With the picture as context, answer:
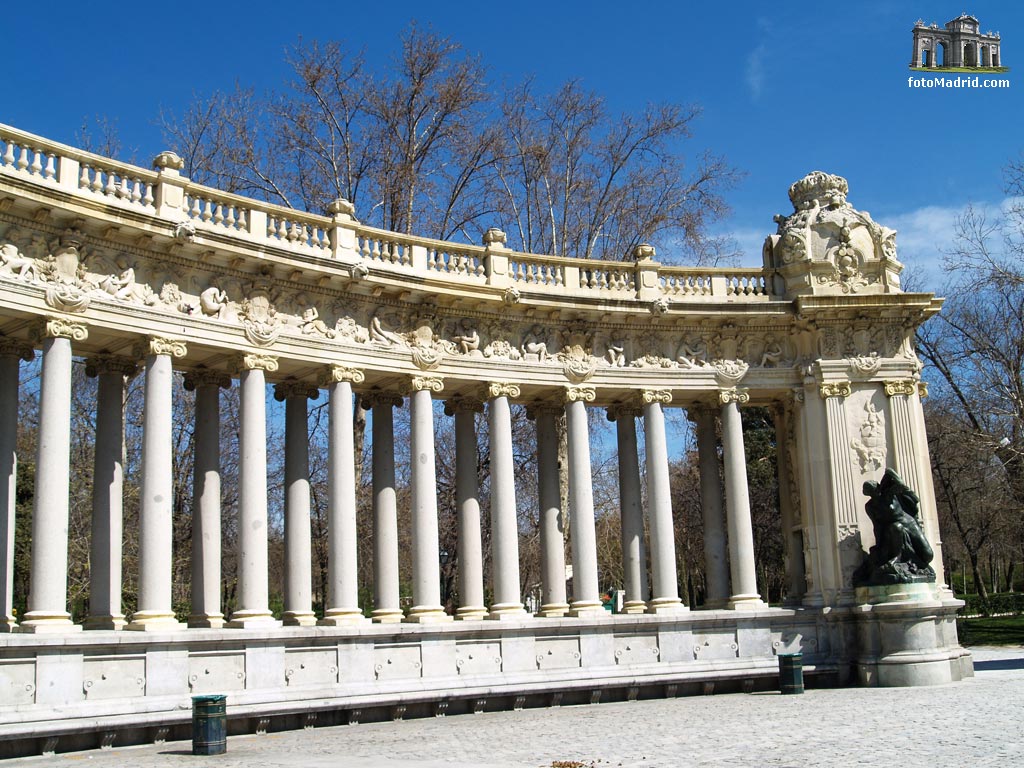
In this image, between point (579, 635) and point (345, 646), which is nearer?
point (345, 646)

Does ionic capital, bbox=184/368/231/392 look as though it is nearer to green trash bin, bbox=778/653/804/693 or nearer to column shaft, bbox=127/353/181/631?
column shaft, bbox=127/353/181/631

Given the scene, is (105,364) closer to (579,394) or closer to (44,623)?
(44,623)

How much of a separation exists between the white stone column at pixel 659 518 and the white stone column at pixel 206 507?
1217 centimetres

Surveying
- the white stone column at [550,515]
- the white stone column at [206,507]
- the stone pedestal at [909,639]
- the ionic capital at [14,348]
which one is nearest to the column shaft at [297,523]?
the white stone column at [206,507]

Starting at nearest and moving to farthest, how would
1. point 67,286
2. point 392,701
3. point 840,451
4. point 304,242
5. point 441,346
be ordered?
point 67,286, point 392,701, point 304,242, point 441,346, point 840,451

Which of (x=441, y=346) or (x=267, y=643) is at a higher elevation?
(x=441, y=346)

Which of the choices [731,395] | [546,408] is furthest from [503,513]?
[731,395]

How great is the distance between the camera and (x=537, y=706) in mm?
28719

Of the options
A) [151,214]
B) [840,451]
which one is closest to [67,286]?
[151,214]

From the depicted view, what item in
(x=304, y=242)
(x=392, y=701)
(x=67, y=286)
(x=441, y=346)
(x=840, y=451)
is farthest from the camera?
(x=840, y=451)

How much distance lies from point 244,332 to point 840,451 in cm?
1784

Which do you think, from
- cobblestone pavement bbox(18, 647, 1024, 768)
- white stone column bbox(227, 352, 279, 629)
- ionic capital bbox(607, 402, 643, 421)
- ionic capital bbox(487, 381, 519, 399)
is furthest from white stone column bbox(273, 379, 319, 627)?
ionic capital bbox(607, 402, 643, 421)

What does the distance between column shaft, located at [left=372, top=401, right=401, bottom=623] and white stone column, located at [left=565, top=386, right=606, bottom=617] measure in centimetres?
515

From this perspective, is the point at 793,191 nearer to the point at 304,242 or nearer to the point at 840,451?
the point at 840,451
